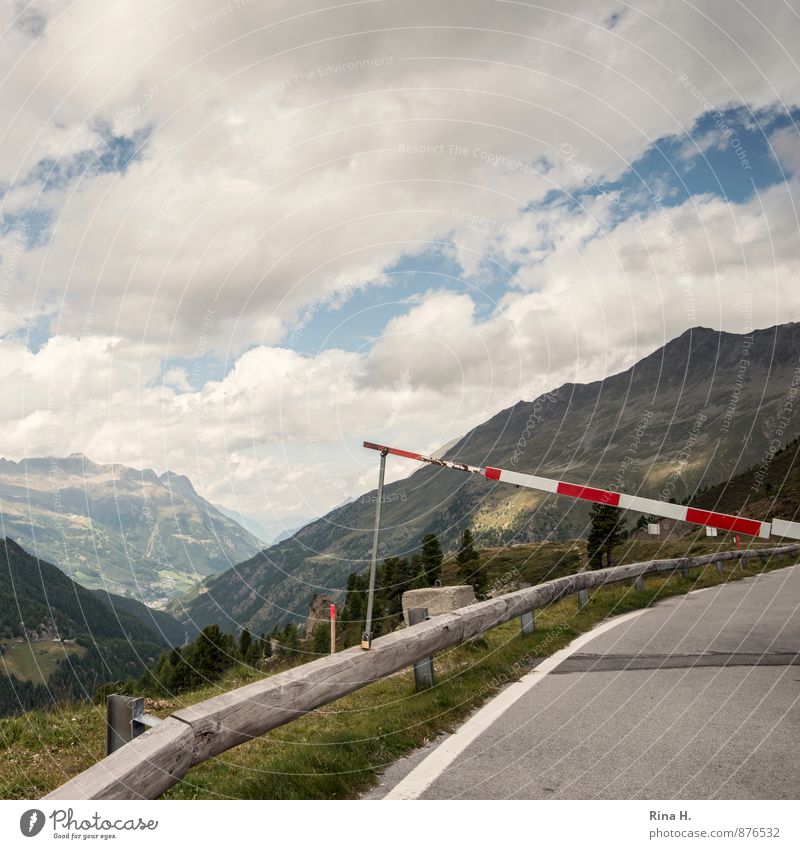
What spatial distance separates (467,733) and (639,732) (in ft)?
5.06

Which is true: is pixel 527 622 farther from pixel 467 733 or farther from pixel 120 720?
pixel 120 720

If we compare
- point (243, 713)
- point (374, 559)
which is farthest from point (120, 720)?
point (374, 559)

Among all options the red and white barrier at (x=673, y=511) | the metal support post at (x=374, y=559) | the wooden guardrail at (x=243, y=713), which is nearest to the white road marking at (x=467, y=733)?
the wooden guardrail at (x=243, y=713)

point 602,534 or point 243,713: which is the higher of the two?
point 243,713

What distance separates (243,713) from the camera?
14.2 ft

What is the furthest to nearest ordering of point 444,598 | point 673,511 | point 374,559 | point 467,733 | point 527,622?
point 444,598 < point 527,622 < point 673,511 < point 467,733 < point 374,559

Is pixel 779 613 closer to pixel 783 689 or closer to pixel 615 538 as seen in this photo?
pixel 783 689

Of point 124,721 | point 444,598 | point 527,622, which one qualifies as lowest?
point 527,622

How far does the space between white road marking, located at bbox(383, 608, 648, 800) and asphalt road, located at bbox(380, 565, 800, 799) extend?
0.02 m

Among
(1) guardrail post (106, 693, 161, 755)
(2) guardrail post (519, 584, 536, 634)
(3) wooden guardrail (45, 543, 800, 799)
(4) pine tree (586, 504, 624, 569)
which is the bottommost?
(4) pine tree (586, 504, 624, 569)

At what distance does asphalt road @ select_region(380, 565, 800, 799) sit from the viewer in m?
4.43

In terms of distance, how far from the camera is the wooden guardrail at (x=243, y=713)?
331 centimetres

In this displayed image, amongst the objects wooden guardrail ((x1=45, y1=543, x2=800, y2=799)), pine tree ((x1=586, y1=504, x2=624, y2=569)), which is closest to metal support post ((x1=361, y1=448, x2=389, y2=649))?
wooden guardrail ((x1=45, y1=543, x2=800, y2=799))

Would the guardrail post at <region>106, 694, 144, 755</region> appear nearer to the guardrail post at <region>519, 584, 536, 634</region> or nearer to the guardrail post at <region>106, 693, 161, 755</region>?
the guardrail post at <region>106, 693, 161, 755</region>
